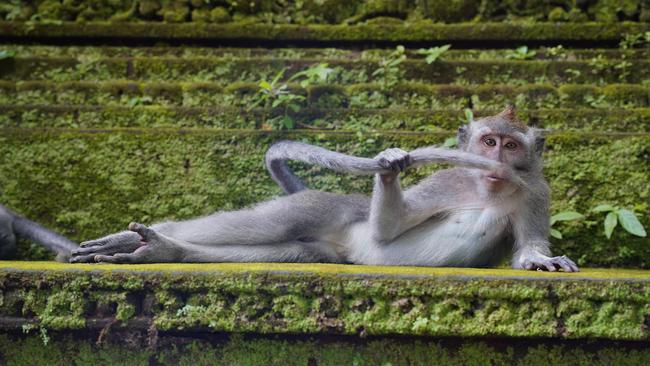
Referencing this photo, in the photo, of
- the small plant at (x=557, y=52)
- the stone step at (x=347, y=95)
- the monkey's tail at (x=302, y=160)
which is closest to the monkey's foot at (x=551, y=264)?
the monkey's tail at (x=302, y=160)

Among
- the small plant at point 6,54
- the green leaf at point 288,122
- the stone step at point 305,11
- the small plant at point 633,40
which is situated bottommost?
the green leaf at point 288,122

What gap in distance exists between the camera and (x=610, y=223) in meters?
4.69

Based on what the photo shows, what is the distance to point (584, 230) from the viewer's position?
493 centimetres

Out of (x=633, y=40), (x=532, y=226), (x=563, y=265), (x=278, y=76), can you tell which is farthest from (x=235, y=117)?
(x=633, y=40)

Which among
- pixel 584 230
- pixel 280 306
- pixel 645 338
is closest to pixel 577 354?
pixel 645 338

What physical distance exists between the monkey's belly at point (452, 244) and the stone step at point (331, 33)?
2.29 m

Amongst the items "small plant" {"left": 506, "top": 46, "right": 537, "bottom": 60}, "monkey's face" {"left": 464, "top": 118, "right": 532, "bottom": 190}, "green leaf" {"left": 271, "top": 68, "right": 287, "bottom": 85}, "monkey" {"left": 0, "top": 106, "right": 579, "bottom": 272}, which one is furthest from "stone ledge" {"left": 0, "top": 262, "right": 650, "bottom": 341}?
"small plant" {"left": 506, "top": 46, "right": 537, "bottom": 60}

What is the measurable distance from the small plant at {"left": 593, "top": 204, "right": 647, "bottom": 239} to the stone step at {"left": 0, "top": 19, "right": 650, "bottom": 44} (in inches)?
78.0

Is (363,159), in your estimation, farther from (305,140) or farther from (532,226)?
(305,140)

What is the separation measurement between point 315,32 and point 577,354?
12.5 ft

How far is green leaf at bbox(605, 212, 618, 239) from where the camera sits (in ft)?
15.3

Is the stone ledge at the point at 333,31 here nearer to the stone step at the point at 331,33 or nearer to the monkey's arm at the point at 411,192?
the stone step at the point at 331,33

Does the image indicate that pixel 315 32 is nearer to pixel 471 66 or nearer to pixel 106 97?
pixel 471 66

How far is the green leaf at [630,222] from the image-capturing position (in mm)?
4613
